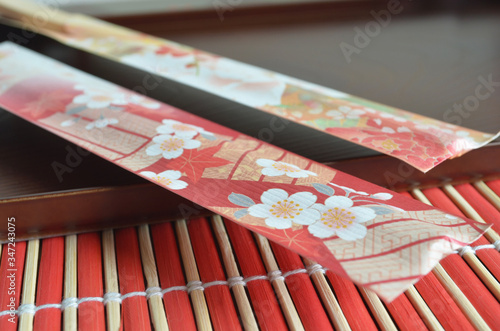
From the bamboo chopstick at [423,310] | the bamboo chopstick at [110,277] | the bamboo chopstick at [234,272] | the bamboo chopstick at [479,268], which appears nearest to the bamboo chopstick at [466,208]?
the bamboo chopstick at [479,268]

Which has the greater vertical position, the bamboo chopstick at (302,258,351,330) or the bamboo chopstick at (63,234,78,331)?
the bamboo chopstick at (63,234,78,331)

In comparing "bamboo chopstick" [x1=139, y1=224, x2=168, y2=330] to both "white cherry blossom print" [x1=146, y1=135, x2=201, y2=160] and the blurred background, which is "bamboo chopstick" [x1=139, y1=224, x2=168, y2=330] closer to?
"white cherry blossom print" [x1=146, y1=135, x2=201, y2=160]

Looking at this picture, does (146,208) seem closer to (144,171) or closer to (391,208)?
(144,171)

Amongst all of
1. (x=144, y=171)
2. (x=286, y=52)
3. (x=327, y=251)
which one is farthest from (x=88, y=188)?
(x=286, y=52)

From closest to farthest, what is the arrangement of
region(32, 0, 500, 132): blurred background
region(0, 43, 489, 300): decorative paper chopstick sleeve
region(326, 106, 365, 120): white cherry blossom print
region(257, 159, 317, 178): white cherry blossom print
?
1. region(0, 43, 489, 300): decorative paper chopstick sleeve
2. region(257, 159, 317, 178): white cherry blossom print
3. region(326, 106, 365, 120): white cherry blossom print
4. region(32, 0, 500, 132): blurred background

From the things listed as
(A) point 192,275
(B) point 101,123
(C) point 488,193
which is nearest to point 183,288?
(A) point 192,275

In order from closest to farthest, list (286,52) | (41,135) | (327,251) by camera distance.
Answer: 1. (327,251)
2. (41,135)
3. (286,52)

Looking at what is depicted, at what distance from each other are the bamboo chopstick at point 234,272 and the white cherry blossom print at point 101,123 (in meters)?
0.16

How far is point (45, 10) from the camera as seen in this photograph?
2.93 feet

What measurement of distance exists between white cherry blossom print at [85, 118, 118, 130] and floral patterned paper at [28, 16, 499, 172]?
157 millimetres

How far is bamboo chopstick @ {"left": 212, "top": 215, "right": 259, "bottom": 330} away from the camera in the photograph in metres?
0.43

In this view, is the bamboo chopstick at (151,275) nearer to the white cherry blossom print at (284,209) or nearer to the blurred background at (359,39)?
the white cherry blossom print at (284,209)

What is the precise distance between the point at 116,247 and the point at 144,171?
8 cm

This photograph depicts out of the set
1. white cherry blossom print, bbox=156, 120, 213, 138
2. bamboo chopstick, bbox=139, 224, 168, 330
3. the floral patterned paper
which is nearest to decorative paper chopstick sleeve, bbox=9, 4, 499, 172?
the floral patterned paper
